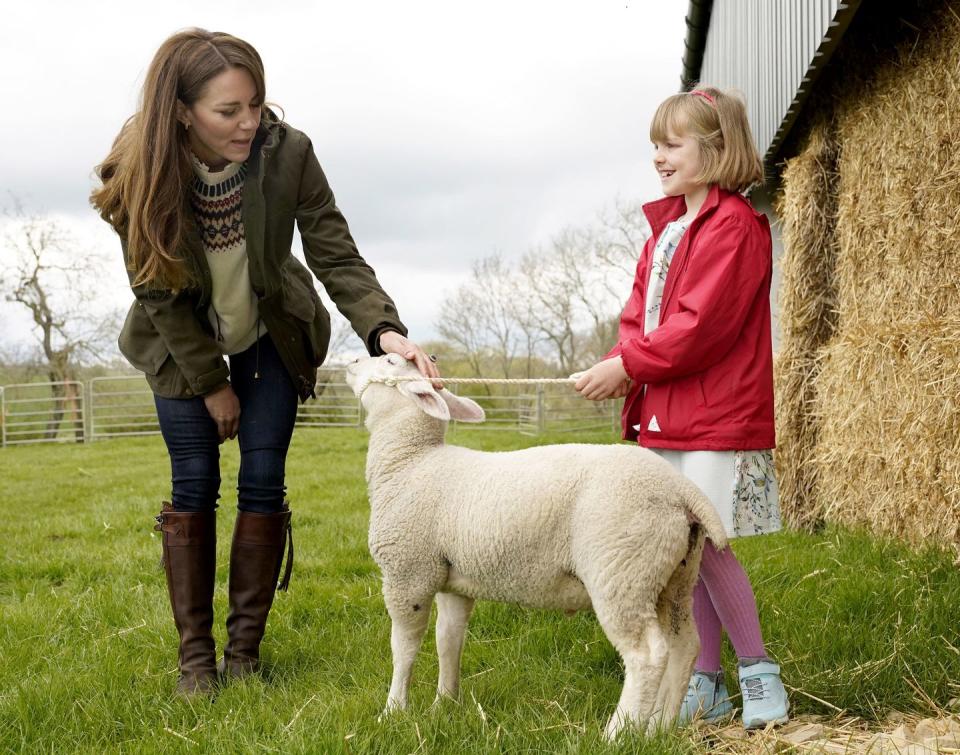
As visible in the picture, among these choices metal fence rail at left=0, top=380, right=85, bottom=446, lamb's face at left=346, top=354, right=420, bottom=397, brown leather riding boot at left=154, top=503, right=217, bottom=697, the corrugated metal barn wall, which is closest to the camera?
lamb's face at left=346, top=354, right=420, bottom=397

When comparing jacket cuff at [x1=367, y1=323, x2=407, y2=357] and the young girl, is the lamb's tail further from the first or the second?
jacket cuff at [x1=367, y1=323, x2=407, y2=357]

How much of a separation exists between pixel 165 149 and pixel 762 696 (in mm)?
2481

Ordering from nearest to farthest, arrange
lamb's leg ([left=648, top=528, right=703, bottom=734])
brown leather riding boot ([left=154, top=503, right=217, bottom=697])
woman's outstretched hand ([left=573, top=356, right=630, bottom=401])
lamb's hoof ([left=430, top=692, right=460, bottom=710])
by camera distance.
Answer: lamb's leg ([left=648, top=528, right=703, bottom=734]) < lamb's hoof ([left=430, top=692, right=460, bottom=710]) < woman's outstretched hand ([left=573, top=356, right=630, bottom=401]) < brown leather riding boot ([left=154, top=503, right=217, bottom=697])

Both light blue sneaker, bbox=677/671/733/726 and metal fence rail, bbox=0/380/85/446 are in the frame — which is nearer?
light blue sneaker, bbox=677/671/733/726

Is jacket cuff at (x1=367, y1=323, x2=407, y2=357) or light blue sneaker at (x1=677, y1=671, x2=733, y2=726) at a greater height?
jacket cuff at (x1=367, y1=323, x2=407, y2=357)

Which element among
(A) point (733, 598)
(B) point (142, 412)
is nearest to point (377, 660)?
(A) point (733, 598)

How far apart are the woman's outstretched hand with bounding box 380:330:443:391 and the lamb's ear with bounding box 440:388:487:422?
66 millimetres

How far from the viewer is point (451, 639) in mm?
2824

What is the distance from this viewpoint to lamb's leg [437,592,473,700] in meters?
2.83

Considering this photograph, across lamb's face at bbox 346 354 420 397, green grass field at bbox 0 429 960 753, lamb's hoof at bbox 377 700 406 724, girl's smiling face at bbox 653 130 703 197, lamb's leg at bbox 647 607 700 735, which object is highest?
girl's smiling face at bbox 653 130 703 197

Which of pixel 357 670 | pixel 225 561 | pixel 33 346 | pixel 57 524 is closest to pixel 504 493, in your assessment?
pixel 357 670

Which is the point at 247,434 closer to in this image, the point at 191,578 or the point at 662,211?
the point at 191,578

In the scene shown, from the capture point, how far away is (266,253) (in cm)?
314

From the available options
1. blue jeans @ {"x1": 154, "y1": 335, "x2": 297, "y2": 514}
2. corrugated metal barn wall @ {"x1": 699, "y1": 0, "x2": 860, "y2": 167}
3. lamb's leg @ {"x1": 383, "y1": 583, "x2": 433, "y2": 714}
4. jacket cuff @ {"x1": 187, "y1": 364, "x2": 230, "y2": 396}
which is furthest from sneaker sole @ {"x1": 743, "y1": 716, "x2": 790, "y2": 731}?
corrugated metal barn wall @ {"x1": 699, "y1": 0, "x2": 860, "y2": 167}
